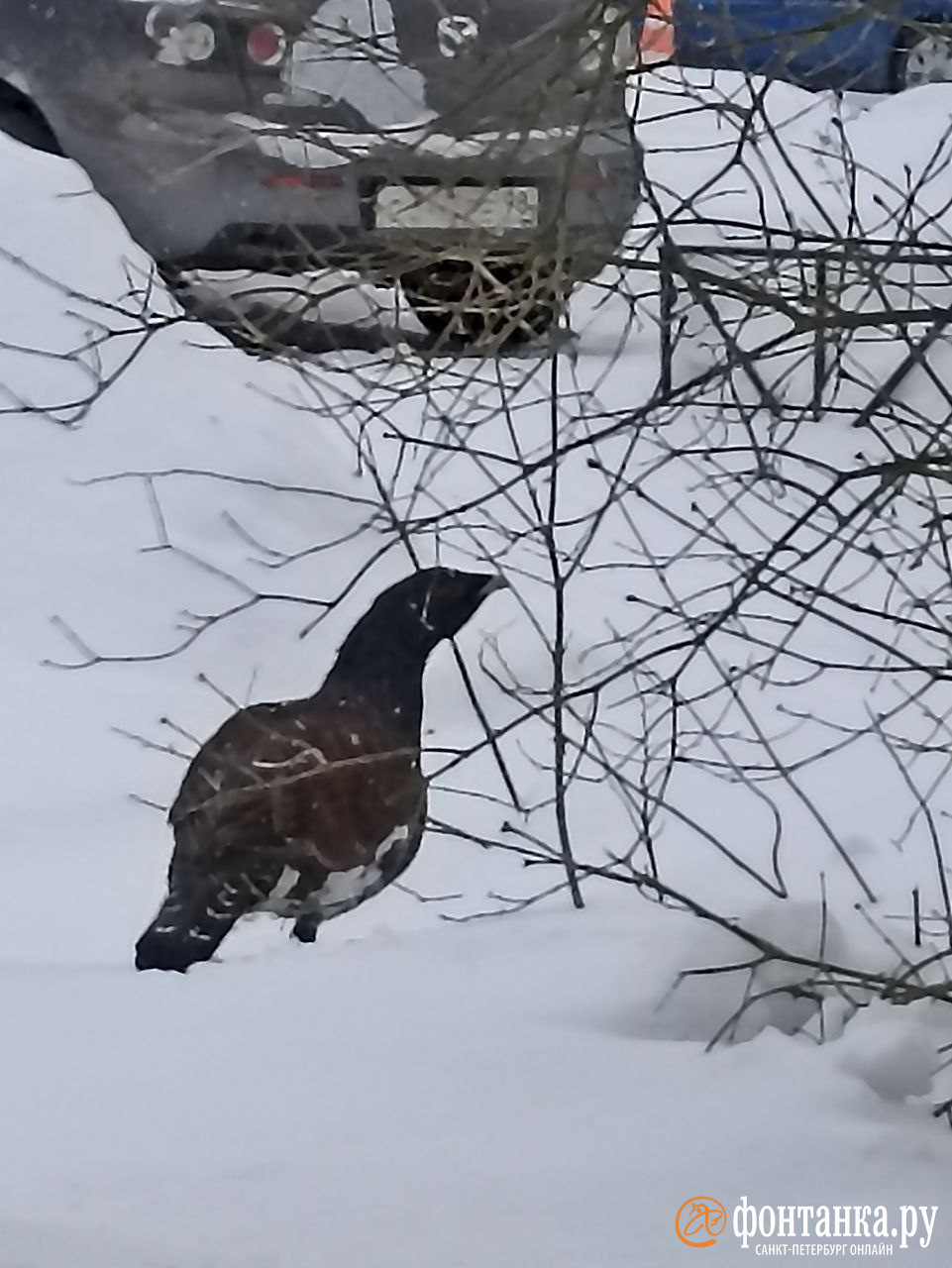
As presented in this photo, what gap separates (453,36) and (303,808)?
45.6 inches

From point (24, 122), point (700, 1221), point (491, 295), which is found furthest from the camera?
point (24, 122)

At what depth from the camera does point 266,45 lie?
11.1 feet

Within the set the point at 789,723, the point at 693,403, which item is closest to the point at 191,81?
the point at 789,723

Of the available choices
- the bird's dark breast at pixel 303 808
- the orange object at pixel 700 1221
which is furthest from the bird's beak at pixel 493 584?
the orange object at pixel 700 1221

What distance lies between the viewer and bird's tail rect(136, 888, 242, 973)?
2570 millimetres

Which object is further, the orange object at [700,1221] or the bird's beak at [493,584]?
the bird's beak at [493,584]

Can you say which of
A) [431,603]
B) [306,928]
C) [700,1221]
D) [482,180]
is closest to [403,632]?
[431,603]

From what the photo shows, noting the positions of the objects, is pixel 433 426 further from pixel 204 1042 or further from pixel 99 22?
pixel 204 1042

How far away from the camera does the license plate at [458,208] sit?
1.95 meters

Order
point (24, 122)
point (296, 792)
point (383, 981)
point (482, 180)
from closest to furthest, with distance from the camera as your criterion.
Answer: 1. point (482, 180)
2. point (383, 981)
3. point (296, 792)
4. point (24, 122)

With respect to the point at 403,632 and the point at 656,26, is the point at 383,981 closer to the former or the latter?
the point at 403,632

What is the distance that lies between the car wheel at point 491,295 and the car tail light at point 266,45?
572 mm

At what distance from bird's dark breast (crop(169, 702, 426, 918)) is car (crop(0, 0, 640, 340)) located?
638 mm

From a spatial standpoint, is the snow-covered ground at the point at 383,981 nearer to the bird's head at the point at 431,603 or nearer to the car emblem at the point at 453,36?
the bird's head at the point at 431,603
